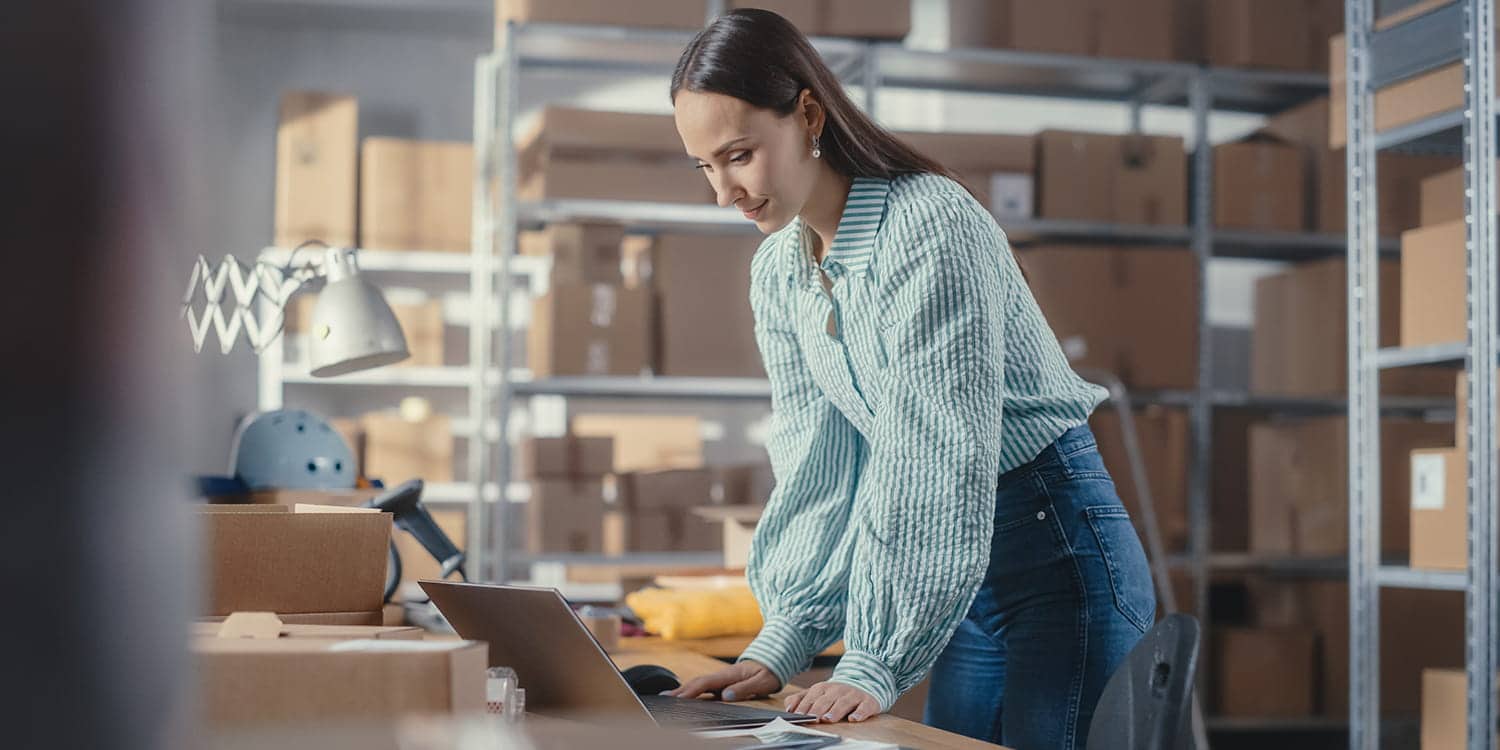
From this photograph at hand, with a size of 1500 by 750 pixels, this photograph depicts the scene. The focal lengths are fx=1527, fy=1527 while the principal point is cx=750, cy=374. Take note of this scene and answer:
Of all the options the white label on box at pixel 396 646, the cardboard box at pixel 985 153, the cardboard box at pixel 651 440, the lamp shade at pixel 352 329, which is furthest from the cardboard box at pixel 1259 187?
the white label on box at pixel 396 646

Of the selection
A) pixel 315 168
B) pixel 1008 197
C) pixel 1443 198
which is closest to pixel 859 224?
pixel 1443 198

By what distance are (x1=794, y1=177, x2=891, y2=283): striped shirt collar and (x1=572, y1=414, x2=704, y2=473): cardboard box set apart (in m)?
3.75

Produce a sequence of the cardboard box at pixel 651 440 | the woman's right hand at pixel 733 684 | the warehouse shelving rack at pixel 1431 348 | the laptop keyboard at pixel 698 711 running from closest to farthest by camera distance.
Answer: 1. the laptop keyboard at pixel 698 711
2. the woman's right hand at pixel 733 684
3. the warehouse shelving rack at pixel 1431 348
4. the cardboard box at pixel 651 440

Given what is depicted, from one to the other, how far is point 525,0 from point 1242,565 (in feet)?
8.45

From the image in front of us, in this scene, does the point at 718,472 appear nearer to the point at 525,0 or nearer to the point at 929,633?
the point at 525,0

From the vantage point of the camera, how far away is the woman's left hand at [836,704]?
1151 millimetres

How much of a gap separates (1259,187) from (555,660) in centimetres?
378

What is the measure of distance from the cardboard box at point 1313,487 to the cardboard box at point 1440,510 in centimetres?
116

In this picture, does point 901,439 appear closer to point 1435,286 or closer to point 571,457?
point 1435,286

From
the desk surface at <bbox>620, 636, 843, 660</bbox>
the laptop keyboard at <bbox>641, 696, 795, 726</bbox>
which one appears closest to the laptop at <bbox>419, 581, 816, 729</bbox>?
the laptop keyboard at <bbox>641, 696, 795, 726</bbox>

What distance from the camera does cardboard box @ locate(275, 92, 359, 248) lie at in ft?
17.4

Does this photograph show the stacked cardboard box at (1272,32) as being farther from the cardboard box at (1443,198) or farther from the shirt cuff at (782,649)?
the shirt cuff at (782,649)

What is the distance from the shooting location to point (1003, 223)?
4.31 metres

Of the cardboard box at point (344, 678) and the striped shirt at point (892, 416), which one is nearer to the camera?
the cardboard box at point (344, 678)
